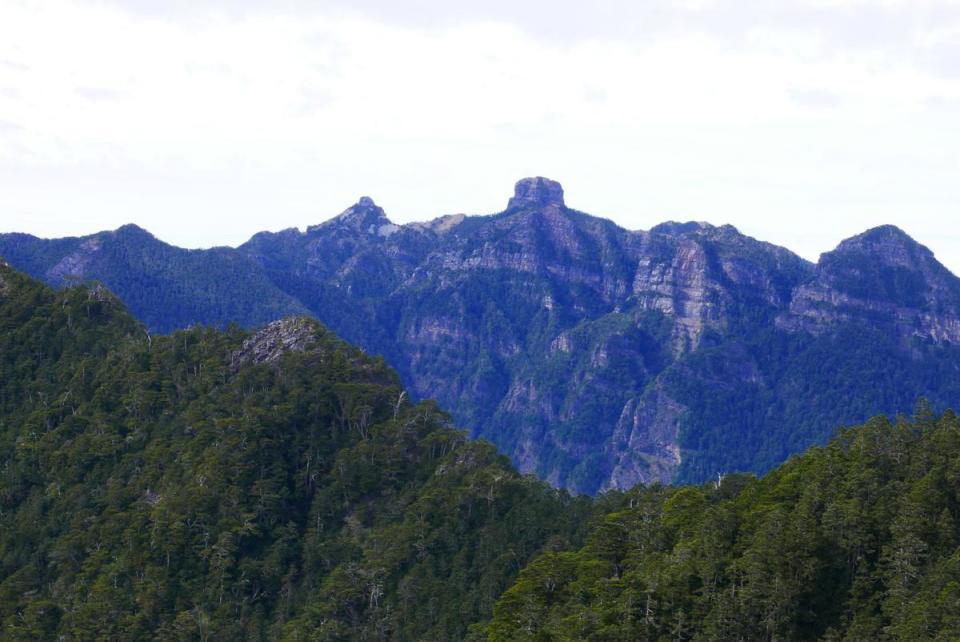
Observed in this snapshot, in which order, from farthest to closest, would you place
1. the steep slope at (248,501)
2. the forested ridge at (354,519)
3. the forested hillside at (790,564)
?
the steep slope at (248,501) < the forested ridge at (354,519) < the forested hillside at (790,564)

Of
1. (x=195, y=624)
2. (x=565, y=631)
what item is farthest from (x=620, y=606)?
(x=195, y=624)

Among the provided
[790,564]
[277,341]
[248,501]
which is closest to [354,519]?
[248,501]

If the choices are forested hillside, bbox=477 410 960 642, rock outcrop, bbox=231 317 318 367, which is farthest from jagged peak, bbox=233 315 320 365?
forested hillside, bbox=477 410 960 642

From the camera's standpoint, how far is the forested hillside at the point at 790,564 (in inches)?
3031

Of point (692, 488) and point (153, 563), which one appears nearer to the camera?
point (692, 488)

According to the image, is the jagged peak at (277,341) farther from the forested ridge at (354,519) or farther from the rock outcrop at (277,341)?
the forested ridge at (354,519)

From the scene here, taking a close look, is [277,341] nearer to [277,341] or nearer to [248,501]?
[277,341]

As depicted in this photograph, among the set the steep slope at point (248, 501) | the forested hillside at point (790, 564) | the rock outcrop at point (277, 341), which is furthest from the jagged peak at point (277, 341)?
the forested hillside at point (790, 564)

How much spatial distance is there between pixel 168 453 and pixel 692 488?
5913 centimetres

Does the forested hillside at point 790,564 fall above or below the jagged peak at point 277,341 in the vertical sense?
below

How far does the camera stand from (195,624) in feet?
362

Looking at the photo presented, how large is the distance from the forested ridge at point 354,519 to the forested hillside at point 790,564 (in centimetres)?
17

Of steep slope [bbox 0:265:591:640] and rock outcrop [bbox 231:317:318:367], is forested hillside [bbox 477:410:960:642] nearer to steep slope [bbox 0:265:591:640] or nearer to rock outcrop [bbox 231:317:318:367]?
steep slope [bbox 0:265:591:640]

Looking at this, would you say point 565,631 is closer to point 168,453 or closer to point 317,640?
point 317,640
